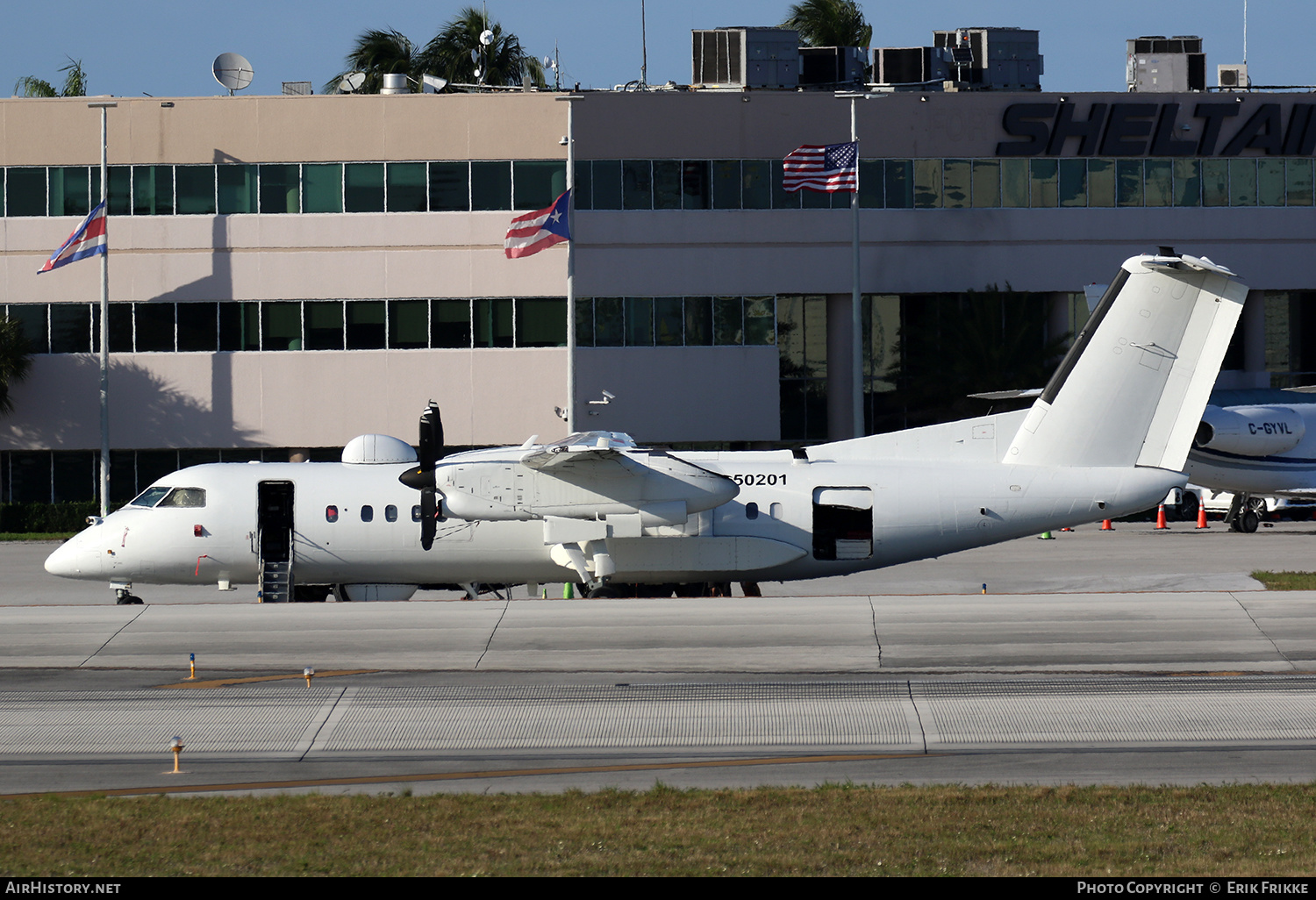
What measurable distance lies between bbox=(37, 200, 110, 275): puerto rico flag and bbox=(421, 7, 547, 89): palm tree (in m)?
25.3

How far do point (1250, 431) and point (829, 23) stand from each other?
1540 inches

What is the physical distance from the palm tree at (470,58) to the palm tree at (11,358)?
2714cm

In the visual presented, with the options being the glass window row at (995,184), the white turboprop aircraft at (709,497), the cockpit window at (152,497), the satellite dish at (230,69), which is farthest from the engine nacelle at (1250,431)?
the satellite dish at (230,69)

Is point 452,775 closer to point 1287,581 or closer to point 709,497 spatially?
point 709,497

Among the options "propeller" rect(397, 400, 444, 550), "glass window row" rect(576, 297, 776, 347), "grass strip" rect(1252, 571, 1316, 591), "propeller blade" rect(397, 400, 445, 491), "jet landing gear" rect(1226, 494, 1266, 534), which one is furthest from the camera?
"glass window row" rect(576, 297, 776, 347)

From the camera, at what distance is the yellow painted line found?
16609mm

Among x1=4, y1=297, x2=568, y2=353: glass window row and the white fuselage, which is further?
x1=4, y1=297, x2=568, y2=353: glass window row

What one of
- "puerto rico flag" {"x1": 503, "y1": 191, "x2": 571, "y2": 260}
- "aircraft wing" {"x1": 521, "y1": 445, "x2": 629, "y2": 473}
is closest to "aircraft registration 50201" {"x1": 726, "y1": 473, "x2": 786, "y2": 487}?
"aircraft wing" {"x1": 521, "y1": 445, "x2": 629, "y2": 473}

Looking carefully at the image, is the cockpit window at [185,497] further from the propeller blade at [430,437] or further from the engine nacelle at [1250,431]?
the engine nacelle at [1250,431]

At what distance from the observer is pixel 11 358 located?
46.7 meters

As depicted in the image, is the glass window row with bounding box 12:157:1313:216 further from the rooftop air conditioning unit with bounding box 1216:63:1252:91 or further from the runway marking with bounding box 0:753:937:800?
the runway marking with bounding box 0:753:937:800

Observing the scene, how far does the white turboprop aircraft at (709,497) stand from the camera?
2192 centimetres

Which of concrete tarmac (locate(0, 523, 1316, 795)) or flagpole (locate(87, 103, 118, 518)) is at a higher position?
flagpole (locate(87, 103, 118, 518))

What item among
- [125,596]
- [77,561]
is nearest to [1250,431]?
[125,596]
